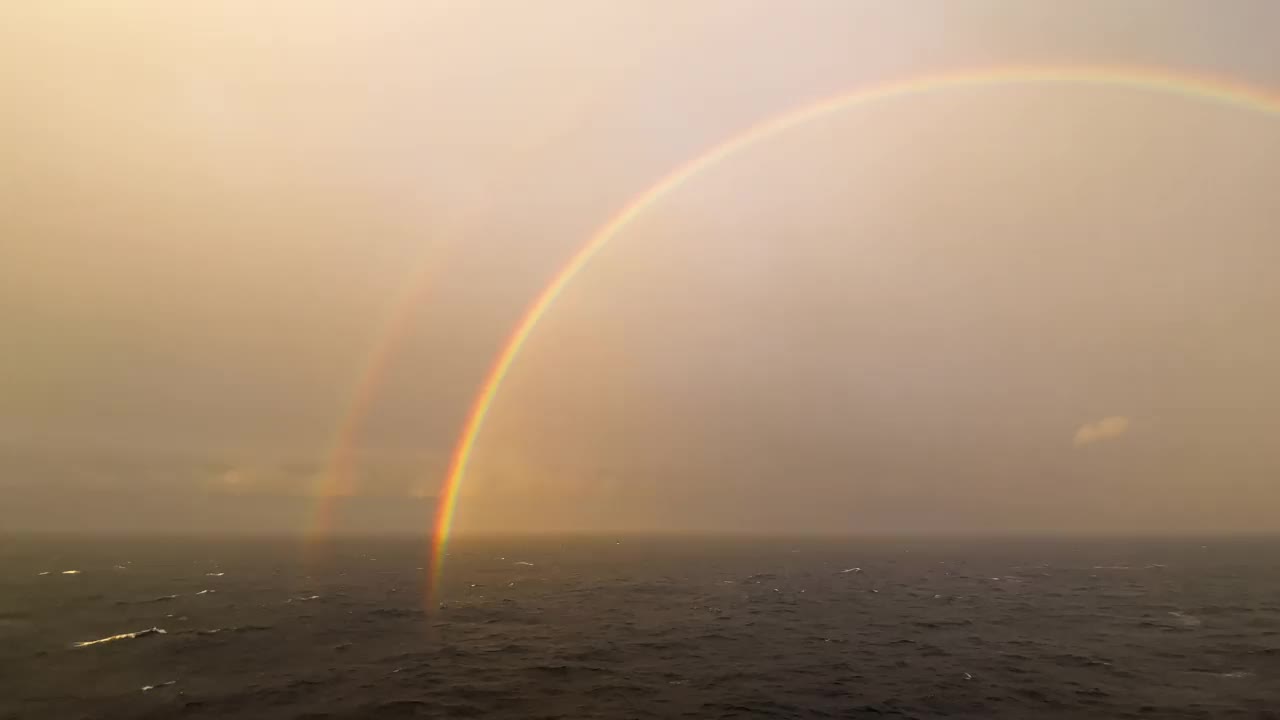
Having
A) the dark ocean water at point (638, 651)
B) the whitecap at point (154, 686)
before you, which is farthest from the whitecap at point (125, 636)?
the whitecap at point (154, 686)

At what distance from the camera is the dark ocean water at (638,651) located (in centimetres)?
4322

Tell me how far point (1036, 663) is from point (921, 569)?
117 metres

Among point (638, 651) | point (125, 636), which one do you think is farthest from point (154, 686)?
point (638, 651)

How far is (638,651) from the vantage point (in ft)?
197

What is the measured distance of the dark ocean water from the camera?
142ft

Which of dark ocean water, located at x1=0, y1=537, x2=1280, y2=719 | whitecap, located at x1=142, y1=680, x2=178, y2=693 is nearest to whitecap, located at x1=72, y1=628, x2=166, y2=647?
dark ocean water, located at x1=0, y1=537, x2=1280, y2=719

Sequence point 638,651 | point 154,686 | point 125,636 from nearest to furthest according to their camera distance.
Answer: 1. point 154,686
2. point 638,651
3. point 125,636

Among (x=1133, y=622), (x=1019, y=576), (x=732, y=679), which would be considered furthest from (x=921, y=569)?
(x=732, y=679)

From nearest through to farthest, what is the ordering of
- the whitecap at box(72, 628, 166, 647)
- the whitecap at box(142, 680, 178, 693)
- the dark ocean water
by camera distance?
1. the dark ocean water
2. the whitecap at box(142, 680, 178, 693)
3. the whitecap at box(72, 628, 166, 647)

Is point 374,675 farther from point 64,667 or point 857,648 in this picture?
point 857,648

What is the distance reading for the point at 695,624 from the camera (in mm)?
75125

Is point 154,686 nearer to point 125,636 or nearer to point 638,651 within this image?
point 125,636

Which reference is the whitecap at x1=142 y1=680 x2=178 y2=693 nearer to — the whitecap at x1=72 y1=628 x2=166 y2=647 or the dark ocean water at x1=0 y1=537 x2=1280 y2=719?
the dark ocean water at x1=0 y1=537 x2=1280 y2=719

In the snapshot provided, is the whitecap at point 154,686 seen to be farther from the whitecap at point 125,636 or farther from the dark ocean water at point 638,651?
the whitecap at point 125,636
